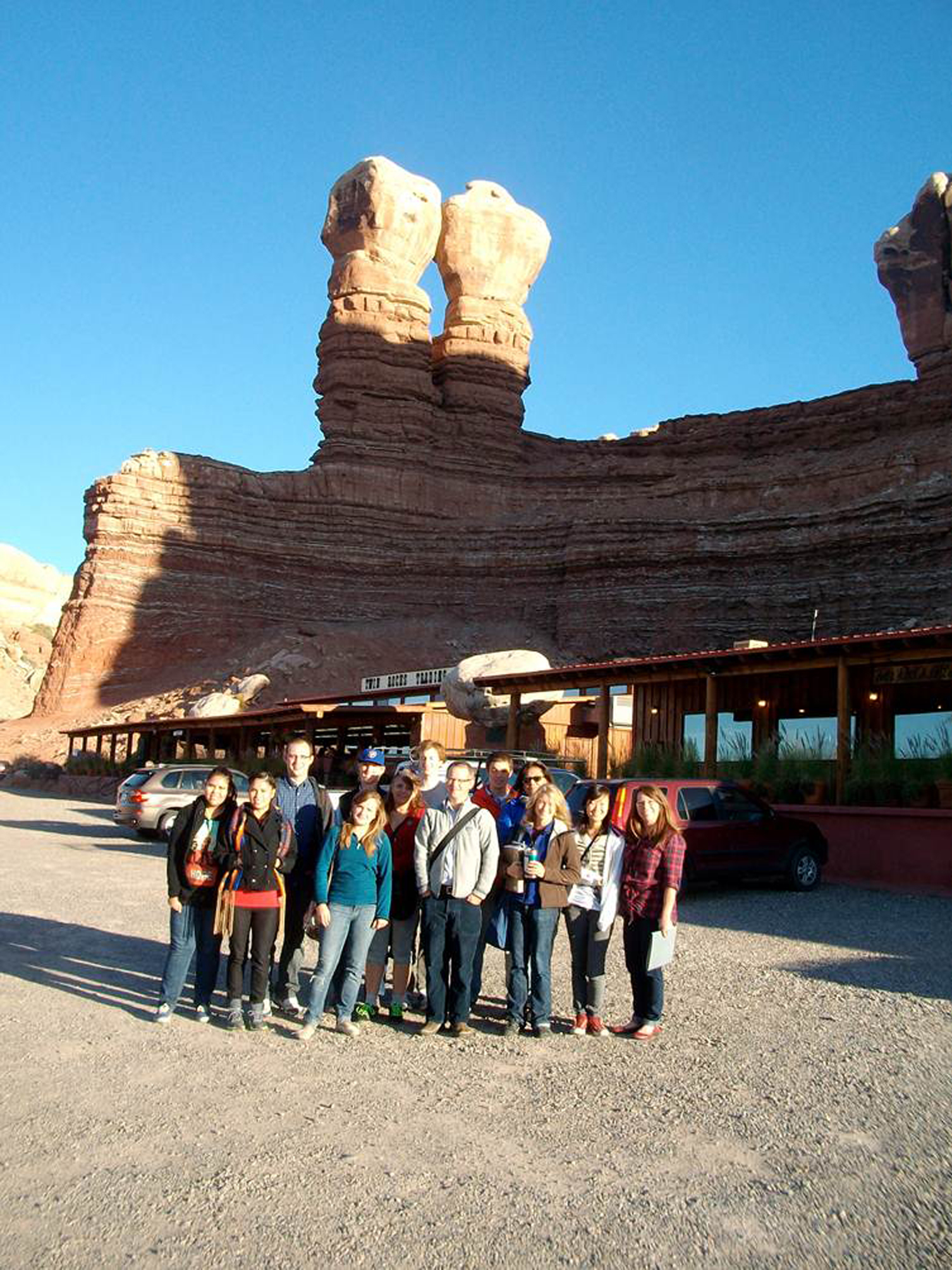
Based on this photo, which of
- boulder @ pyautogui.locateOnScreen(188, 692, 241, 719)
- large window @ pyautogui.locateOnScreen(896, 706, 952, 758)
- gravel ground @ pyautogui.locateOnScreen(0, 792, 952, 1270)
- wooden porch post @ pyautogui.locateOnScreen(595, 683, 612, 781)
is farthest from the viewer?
boulder @ pyautogui.locateOnScreen(188, 692, 241, 719)

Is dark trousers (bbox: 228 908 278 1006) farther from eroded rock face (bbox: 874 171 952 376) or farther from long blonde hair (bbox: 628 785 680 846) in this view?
eroded rock face (bbox: 874 171 952 376)

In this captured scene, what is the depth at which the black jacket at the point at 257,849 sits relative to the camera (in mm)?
6848

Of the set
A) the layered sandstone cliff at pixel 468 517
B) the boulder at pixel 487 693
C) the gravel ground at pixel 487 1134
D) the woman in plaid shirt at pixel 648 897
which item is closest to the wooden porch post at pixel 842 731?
the gravel ground at pixel 487 1134

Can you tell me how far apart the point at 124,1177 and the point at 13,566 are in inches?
6120

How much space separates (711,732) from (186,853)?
516 inches

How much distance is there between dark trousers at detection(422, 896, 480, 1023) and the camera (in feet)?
22.2

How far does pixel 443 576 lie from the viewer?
188 ft

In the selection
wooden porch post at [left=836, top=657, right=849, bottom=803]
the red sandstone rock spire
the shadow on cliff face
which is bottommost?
wooden porch post at [left=836, top=657, right=849, bottom=803]

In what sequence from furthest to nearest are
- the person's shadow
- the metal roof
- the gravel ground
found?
the metal roof
the person's shadow
the gravel ground

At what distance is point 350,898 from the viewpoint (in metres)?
6.75

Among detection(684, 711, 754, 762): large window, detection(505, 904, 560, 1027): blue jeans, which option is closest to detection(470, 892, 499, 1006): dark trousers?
detection(505, 904, 560, 1027): blue jeans

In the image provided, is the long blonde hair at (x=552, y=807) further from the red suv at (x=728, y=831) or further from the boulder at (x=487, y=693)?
the boulder at (x=487, y=693)

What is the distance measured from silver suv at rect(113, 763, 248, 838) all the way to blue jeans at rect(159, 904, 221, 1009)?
13.8 metres

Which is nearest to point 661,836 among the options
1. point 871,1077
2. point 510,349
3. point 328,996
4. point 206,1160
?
point 871,1077
